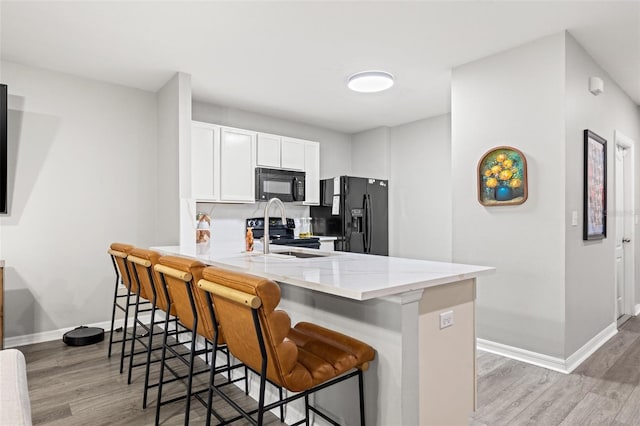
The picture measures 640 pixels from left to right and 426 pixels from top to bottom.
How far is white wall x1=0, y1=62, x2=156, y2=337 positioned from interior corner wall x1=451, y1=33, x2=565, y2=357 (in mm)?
3355

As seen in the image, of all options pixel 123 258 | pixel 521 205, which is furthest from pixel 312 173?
pixel 123 258

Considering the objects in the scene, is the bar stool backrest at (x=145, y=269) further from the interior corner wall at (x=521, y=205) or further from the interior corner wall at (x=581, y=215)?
the interior corner wall at (x=581, y=215)

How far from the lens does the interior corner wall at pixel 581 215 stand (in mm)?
2928

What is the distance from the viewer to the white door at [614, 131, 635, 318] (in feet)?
13.8

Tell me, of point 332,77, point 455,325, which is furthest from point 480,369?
point 332,77

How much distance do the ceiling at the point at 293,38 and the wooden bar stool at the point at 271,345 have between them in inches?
81.1

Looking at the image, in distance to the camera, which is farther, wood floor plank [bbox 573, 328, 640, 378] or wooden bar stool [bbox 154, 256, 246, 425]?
wood floor plank [bbox 573, 328, 640, 378]

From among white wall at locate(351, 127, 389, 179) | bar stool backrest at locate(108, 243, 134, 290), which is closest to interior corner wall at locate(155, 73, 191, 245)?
bar stool backrest at locate(108, 243, 134, 290)

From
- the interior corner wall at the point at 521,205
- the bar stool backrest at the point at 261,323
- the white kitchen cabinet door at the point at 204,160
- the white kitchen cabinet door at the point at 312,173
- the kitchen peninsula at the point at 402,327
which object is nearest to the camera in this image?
the bar stool backrest at the point at 261,323

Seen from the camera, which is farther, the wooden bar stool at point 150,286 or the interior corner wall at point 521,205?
the interior corner wall at point 521,205

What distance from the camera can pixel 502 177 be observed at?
3.21 m

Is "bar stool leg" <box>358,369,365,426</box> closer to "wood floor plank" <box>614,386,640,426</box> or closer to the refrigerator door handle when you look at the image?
"wood floor plank" <box>614,386,640,426</box>

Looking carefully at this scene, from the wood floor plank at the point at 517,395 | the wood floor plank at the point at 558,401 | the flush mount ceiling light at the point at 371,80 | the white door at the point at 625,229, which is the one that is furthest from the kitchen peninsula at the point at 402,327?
the white door at the point at 625,229

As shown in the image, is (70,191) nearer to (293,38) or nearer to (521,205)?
(293,38)
